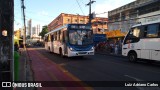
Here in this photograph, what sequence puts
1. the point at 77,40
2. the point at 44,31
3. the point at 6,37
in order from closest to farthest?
the point at 6,37, the point at 77,40, the point at 44,31

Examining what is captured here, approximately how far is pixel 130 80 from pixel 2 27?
20.7 feet

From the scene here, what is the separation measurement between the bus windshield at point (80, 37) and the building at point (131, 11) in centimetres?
1450

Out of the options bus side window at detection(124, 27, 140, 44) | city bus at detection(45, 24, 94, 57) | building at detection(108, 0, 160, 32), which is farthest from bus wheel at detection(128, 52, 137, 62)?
building at detection(108, 0, 160, 32)

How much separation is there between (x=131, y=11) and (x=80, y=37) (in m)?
22.8

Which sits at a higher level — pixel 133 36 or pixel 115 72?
pixel 133 36

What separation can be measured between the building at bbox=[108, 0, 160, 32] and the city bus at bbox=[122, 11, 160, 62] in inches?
610

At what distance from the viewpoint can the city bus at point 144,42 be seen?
16.4m

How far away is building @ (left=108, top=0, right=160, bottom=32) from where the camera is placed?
35075 millimetres

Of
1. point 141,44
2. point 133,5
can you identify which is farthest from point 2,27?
point 133,5

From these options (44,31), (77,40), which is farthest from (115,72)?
(44,31)

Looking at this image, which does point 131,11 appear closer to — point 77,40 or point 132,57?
point 77,40

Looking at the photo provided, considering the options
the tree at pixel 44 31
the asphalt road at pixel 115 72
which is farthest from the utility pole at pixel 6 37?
the tree at pixel 44 31

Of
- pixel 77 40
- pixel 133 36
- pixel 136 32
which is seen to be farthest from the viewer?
pixel 77 40

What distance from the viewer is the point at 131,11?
41938 millimetres
